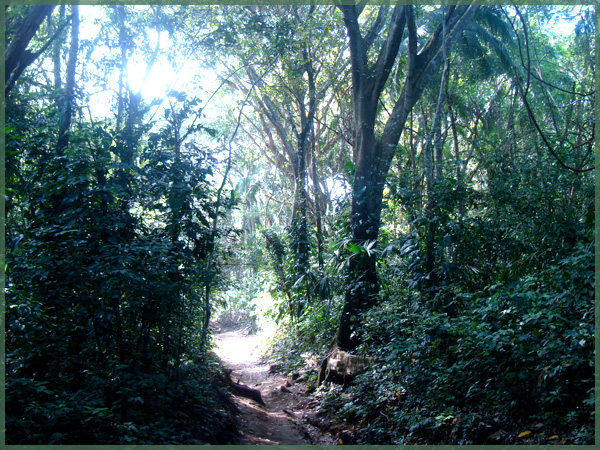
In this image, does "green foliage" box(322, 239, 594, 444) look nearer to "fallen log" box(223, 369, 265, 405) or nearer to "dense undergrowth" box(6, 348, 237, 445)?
"dense undergrowth" box(6, 348, 237, 445)

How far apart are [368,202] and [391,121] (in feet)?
5.40

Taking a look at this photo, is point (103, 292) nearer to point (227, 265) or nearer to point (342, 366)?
point (227, 265)

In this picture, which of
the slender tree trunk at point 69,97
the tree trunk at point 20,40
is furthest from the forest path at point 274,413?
the tree trunk at point 20,40

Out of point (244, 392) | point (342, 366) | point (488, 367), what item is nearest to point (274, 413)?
point (244, 392)

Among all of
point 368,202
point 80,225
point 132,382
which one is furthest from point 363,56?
point 132,382

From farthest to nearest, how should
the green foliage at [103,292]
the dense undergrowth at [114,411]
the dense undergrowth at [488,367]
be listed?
the green foliage at [103,292], the dense undergrowth at [488,367], the dense undergrowth at [114,411]

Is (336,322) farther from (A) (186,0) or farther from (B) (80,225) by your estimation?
(A) (186,0)

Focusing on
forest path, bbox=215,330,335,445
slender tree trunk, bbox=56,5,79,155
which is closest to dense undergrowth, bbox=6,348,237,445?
forest path, bbox=215,330,335,445

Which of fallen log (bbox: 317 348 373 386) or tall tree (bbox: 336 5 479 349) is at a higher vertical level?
tall tree (bbox: 336 5 479 349)

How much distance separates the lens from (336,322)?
977 cm

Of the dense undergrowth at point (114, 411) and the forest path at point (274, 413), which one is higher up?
the dense undergrowth at point (114, 411)

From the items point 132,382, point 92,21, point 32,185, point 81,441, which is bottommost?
point 81,441

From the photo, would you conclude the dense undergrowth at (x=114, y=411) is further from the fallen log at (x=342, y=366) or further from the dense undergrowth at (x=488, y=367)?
the fallen log at (x=342, y=366)

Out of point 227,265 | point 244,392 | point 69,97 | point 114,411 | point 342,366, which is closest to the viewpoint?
point 114,411
